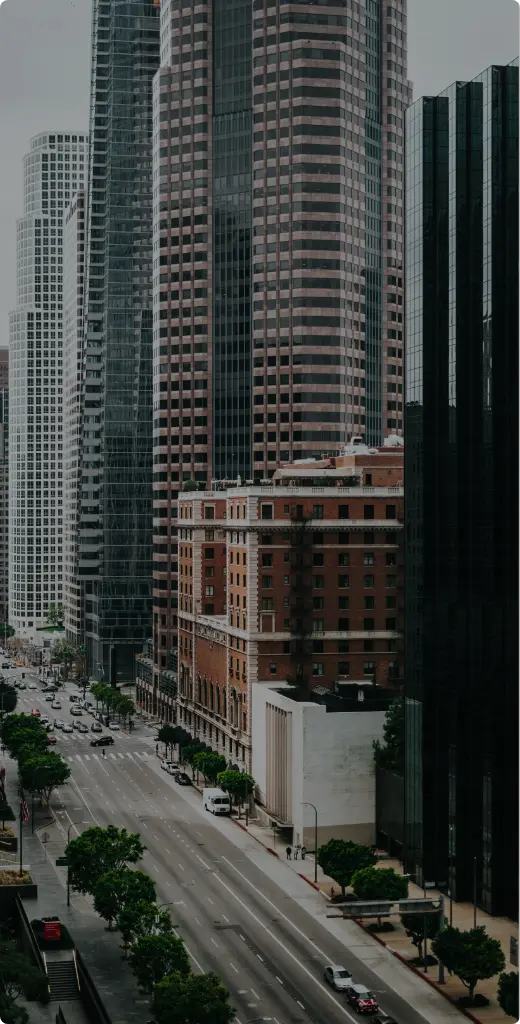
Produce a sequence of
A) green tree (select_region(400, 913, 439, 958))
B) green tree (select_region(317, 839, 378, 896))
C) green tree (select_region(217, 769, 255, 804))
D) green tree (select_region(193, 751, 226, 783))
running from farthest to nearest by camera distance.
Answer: green tree (select_region(193, 751, 226, 783))
green tree (select_region(217, 769, 255, 804))
green tree (select_region(317, 839, 378, 896))
green tree (select_region(400, 913, 439, 958))

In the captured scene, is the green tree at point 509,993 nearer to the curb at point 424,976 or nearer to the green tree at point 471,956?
the curb at point 424,976

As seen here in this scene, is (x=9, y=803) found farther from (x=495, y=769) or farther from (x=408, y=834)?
(x=495, y=769)

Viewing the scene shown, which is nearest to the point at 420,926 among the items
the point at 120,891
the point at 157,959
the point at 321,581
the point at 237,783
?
the point at 157,959

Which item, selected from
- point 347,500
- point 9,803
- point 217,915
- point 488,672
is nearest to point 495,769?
point 488,672

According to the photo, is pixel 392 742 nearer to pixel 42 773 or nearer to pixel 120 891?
pixel 120 891

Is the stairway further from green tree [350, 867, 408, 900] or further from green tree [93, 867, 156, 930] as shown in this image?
green tree [350, 867, 408, 900]

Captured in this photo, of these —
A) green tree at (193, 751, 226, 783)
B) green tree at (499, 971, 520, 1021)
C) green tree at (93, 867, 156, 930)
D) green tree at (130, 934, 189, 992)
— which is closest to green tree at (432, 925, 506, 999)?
green tree at (499, 971, 520, 1021)
